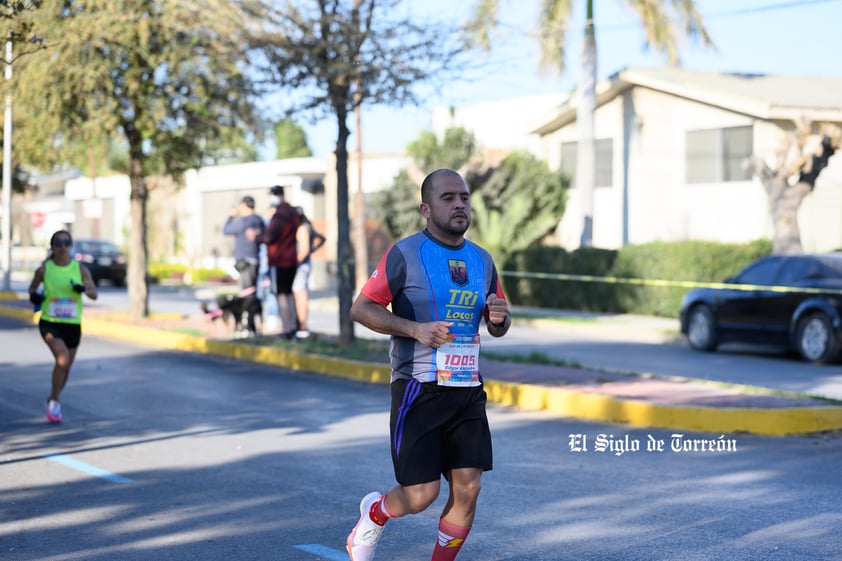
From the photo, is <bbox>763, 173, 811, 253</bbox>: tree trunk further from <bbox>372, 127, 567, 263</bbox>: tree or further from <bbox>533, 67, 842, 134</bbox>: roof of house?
<bbox>372, 127, 567, 263</bbox>: tree

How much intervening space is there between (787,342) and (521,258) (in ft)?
38.6

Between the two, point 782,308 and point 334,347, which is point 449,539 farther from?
point 782,308

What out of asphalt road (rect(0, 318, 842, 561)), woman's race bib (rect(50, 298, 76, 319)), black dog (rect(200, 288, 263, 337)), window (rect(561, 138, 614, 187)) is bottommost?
asphalt road (rect(0, 318, 842, 561))

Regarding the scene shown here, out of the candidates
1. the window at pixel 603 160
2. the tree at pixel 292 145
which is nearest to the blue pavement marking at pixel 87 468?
the window at pixel 603 160

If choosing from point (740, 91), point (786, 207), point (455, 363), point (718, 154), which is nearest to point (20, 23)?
point (455, 363)

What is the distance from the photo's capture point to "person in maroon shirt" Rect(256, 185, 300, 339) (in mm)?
15703

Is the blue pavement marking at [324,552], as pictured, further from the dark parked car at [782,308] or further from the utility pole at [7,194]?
the utility pole at [7,194]

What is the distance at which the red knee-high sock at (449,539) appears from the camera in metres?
5.08

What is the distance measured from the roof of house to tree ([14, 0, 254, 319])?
1210 cm

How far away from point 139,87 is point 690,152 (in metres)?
14.6

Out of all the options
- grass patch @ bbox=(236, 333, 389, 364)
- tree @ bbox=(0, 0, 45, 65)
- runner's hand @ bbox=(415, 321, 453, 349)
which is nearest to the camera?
runner's hand @ bbox=(415, 321, 453, 349)

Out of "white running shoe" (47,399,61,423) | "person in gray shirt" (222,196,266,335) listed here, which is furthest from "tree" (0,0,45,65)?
"person in gray shirt" (222,196,266,335)

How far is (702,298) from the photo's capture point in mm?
18000

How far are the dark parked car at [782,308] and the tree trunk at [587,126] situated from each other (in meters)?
9.14
